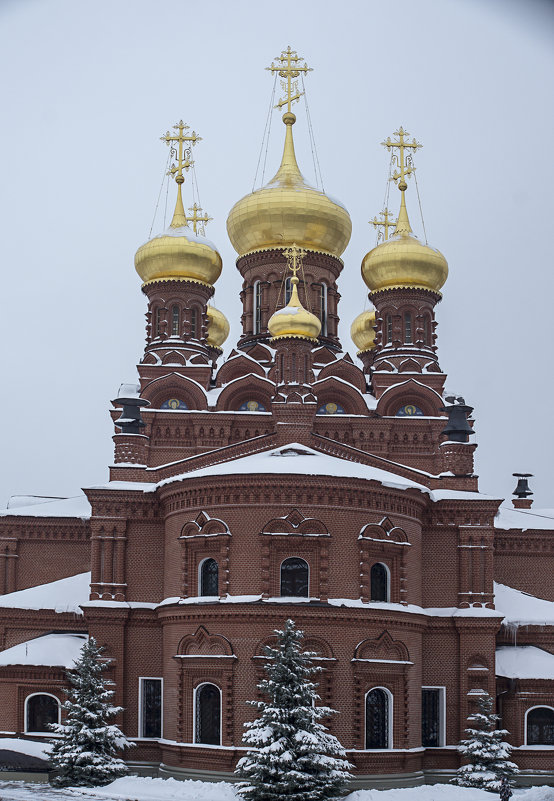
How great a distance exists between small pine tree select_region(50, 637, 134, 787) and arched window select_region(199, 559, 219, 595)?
2.47m

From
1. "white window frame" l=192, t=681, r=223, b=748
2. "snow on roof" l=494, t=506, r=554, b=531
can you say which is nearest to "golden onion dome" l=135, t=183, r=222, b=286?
"snow on roof" l=494, t=506, r=554, b=531

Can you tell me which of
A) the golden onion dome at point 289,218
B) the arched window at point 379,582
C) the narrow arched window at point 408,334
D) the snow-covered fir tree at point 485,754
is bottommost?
the snow-covered fir tree at point 485,754

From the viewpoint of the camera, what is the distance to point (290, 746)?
728 inches

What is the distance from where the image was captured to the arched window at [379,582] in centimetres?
2197

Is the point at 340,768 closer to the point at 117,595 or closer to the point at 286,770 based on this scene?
the point at 286,770

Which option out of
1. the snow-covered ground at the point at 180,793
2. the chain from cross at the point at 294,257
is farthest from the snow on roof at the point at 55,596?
the chain from cross at the point at 294,257

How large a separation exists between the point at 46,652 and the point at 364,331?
731 inches

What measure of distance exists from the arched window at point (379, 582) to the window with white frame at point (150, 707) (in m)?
4.85

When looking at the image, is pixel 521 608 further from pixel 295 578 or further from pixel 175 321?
pixel 175 321

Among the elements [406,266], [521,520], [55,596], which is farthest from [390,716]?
[406,266]

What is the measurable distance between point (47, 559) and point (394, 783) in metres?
10.4

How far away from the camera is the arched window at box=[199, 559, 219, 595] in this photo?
21844 mm

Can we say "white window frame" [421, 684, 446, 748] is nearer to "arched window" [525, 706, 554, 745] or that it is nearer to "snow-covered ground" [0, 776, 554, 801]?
"snow-covered ground" [0, 776, 554, 801]

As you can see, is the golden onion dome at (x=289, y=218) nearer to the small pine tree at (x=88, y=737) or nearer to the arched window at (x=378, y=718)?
the small pine tree at (x=88, y=737)
